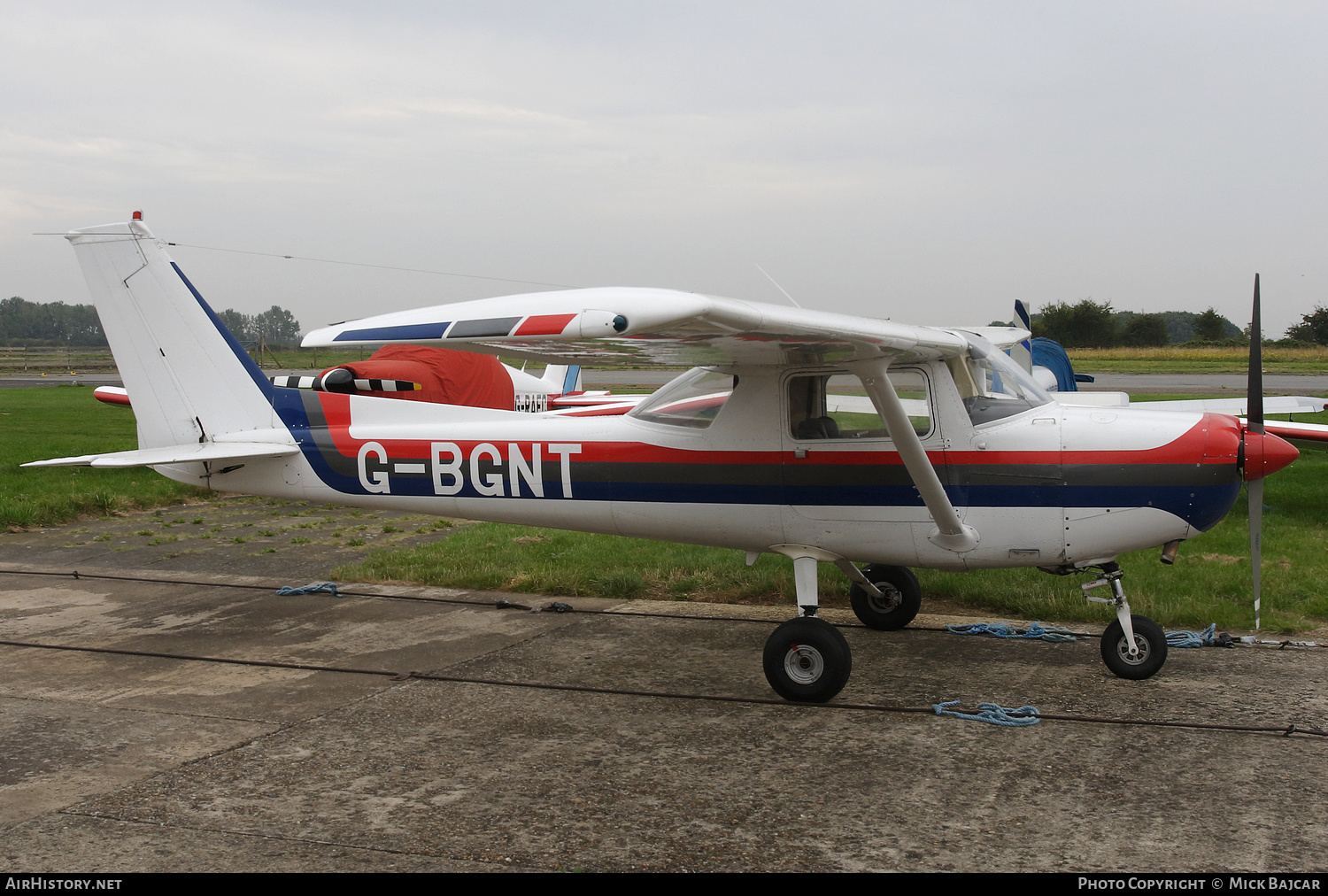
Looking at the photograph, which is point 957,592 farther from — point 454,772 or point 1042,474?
point 454,772

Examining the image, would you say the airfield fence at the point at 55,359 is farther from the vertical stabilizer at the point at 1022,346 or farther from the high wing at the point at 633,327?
the high wing at the point at 633,327

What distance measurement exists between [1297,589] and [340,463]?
23.7 feet

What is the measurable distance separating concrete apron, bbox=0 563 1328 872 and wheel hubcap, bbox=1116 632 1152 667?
0.72 ft

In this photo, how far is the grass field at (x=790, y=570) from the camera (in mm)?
7270

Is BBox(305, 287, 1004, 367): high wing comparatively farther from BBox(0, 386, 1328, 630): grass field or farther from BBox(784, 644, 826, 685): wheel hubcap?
BBox(0, 386, 1328, 630): grass field

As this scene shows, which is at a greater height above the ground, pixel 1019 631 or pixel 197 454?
pixel 197 454

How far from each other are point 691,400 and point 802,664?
182cm

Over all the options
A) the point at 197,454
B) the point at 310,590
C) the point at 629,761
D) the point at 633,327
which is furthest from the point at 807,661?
the point at 310,590

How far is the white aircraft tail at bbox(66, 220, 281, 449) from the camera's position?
726 cm

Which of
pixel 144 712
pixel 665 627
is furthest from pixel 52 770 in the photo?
pixel 665 627

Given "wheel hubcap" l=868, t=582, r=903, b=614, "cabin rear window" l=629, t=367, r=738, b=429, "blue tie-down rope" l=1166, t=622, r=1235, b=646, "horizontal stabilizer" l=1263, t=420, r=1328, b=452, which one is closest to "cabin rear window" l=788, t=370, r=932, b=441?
"cabin rear window" l=629, t=367, r=738, b=429

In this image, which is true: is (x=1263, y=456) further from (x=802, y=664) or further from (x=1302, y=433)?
(x=1302, y=433)

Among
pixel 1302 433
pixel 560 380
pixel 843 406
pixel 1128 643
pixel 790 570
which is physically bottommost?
pixel 790 570

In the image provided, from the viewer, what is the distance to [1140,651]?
571 centimetres
